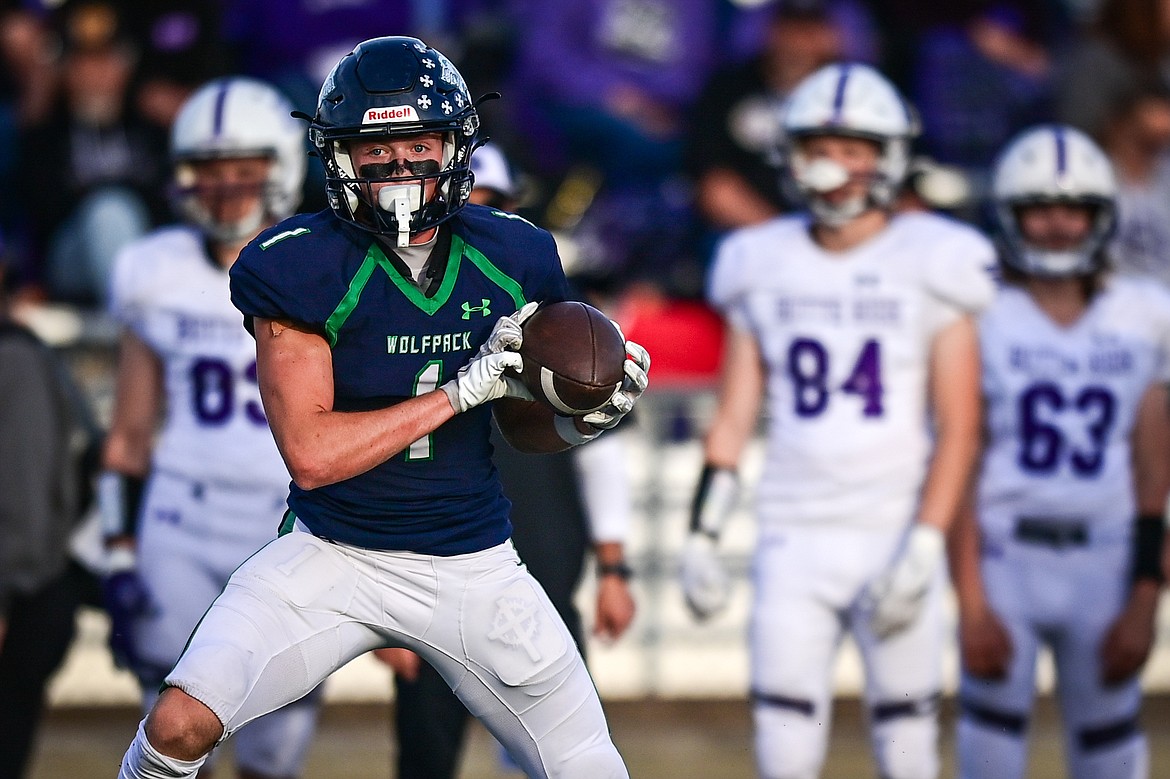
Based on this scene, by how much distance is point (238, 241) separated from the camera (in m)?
5.30

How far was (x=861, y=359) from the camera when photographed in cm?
500

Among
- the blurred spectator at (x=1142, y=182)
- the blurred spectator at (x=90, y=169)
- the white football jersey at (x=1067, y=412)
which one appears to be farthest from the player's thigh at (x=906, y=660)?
the blurred spectator at (x=90, y=169)

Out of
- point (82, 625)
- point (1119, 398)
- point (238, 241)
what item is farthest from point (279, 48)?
point (1119, 398)

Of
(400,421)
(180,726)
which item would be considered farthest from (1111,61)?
(180,726)

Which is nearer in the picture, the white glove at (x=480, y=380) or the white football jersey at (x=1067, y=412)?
the white glove at (x=480, y=380)

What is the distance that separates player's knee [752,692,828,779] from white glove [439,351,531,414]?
5.34 feet

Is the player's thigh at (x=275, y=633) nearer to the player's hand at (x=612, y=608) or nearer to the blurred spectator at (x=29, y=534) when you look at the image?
the player's hand at (x=612, y=608)

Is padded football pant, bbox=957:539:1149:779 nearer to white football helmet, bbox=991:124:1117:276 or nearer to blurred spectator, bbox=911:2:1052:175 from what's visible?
white football helmet, bbox=991:124:1117:276

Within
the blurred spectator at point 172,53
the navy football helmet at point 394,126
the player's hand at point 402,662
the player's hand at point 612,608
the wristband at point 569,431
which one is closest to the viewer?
the navy football helmet at point 394,126

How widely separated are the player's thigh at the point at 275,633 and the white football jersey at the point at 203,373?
1352 millimetres

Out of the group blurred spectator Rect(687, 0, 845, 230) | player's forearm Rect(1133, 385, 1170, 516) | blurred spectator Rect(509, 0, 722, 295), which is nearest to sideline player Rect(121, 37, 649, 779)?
player's forearm Rect(1133, 385, 1170, 516)

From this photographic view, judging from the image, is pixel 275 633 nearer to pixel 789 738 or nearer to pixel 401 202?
pixel 401 202

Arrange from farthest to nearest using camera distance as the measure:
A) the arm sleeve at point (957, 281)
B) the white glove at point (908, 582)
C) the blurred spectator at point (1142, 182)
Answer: the blurred spectator at point (1142, 182) → the arm sleeve at point (957, 281) → the white glove at point (908, 582)

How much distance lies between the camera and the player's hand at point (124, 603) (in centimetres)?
504
